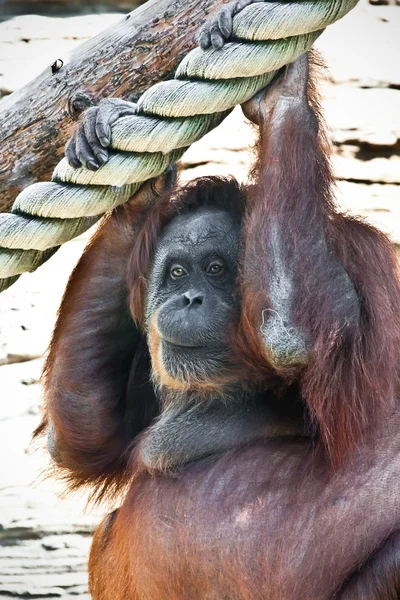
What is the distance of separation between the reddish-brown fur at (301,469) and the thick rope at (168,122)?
0.35 metres

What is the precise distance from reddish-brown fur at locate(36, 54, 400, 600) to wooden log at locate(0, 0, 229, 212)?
533 mm

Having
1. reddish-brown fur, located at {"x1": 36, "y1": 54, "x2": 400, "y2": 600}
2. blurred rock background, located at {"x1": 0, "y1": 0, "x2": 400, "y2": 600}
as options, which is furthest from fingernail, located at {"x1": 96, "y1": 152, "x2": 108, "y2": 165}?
blurred rock background, located at {"x1": 0, "y1": 0, "x2": 400, "y2": 600}

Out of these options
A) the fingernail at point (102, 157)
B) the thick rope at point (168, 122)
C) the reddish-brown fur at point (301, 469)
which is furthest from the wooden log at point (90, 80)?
the fingernail at point (102, 157)

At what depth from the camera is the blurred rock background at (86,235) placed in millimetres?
6785

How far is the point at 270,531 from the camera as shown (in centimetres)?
420

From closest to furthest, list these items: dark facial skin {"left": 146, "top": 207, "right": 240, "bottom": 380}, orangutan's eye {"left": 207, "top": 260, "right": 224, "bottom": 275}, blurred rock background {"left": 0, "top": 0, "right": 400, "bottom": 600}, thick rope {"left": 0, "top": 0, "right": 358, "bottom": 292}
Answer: thick rope {"left": 0, "top": 0, "right": 358, "bottom": 292}, dark facial skin {"left": 146, "top": 207, "right": 240, "bottom": 380}, orangutan's eye {"left": 207, "top": 260, "right": 224, "bottom": 275}, blurred rock background {"left": 0, "top": 0, "right": 400, "bottom": 600}

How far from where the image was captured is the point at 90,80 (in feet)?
15.4

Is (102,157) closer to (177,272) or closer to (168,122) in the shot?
(168,122)

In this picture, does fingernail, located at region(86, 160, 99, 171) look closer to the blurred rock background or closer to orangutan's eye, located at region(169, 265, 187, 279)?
orangutan's eye, located at region(169, 265, 187, 279)

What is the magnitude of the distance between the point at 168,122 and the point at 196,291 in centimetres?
82

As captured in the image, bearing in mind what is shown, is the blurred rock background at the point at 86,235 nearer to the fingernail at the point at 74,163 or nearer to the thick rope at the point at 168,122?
the thick rope at the point at 168,122

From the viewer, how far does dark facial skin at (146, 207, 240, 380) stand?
14.3ft

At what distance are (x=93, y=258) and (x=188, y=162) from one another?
2304mm

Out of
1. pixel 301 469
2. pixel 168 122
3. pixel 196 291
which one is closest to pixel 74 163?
pixel 168 122
